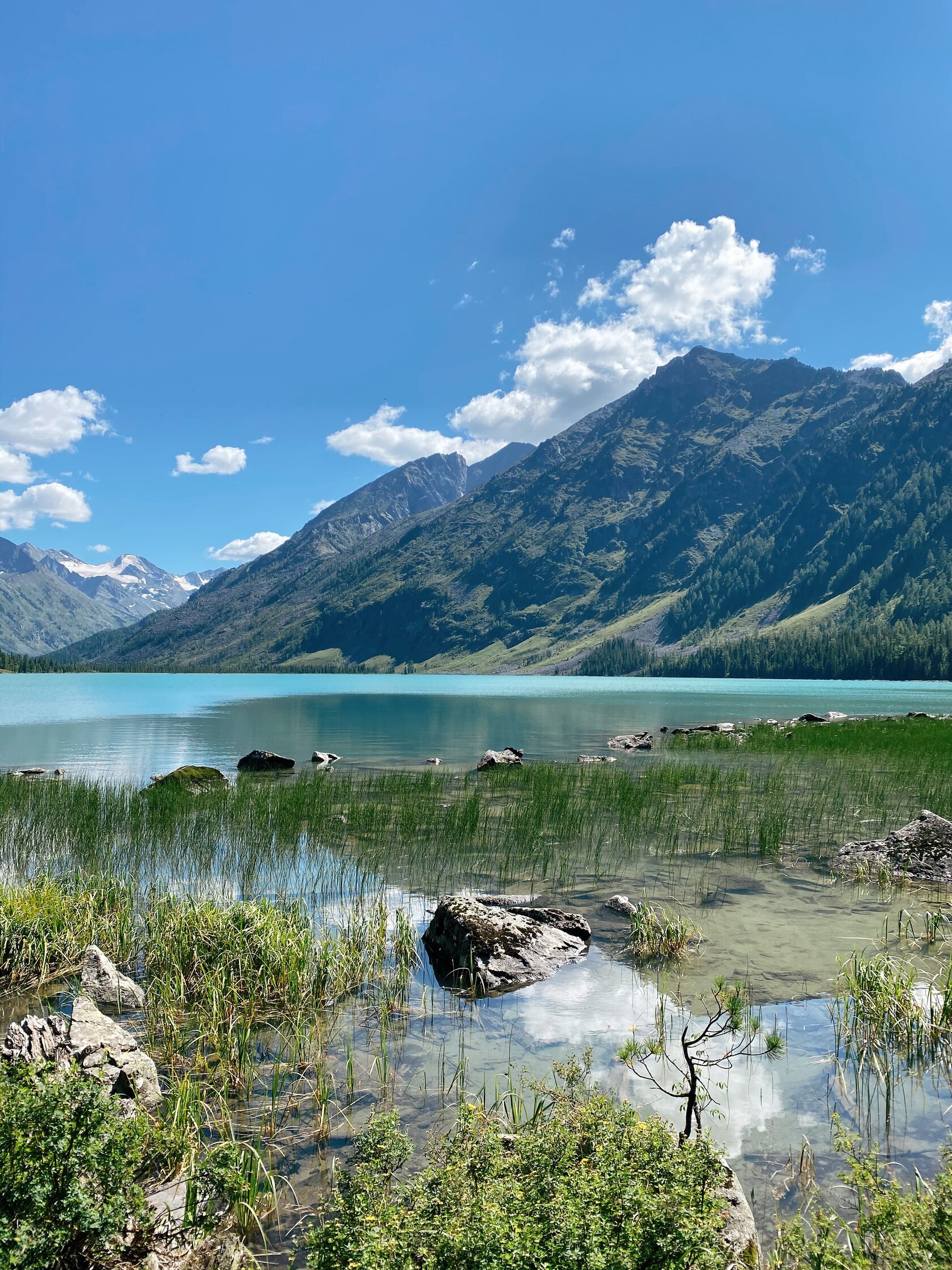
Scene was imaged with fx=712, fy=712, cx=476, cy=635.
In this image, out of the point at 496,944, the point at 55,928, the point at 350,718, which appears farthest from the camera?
the point at 350,718

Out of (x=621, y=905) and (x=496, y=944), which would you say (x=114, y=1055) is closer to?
(x=496, y=944)

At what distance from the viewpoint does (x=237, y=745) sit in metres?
50.4

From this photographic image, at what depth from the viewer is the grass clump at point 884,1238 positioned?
441cm

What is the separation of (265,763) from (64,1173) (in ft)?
114

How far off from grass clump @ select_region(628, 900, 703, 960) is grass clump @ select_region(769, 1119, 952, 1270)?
6.82m

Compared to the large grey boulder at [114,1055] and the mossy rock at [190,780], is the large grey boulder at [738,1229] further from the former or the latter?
the mossy rock at [190,780]

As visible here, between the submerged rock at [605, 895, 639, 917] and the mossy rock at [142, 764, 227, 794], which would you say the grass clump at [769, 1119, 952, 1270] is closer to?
the submerged rock at [605, 895, 639, 917]

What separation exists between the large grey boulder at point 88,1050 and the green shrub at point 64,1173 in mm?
1994

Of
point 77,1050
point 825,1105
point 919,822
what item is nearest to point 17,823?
point 77,1050

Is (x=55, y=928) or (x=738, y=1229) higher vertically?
(x=738, y=1229)

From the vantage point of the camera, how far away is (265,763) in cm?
3791

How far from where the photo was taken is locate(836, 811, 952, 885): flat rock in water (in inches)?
679

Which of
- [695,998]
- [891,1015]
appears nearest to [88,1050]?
[695,998]

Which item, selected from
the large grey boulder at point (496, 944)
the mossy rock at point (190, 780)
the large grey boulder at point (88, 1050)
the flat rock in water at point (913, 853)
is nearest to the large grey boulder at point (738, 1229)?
the large grey boulder at point (88, 1050)
